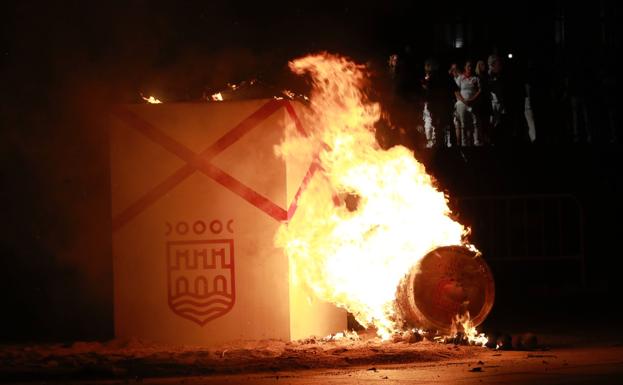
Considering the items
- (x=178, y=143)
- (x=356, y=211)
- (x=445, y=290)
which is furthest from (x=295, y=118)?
(x=445, y=290)

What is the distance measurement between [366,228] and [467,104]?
7622mm

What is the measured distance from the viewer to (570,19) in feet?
87.0

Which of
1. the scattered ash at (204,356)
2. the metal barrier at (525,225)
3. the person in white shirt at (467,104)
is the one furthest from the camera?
the person in white shirt at (467,104)

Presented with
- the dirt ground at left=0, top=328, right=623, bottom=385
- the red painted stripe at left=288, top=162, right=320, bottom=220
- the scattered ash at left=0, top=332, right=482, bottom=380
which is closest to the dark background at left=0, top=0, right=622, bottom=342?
the scattered ash at left=0, top=332, right=482, bottom=380

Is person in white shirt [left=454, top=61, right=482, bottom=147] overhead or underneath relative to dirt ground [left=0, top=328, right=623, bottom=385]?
overhead

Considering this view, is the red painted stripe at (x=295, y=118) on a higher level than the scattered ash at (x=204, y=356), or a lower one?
higher

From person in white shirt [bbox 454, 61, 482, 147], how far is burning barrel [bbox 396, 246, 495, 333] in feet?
24.8

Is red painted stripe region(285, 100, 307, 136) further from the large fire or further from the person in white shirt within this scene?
the person in white shirt

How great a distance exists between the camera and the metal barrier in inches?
622

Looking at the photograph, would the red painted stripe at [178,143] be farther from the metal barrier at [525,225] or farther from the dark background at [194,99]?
the metal barrier at [525,225]

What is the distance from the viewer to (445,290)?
1030 cm

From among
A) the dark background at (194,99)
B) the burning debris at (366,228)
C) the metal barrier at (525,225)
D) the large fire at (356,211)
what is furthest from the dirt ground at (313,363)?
the metal barrier at (525,225)

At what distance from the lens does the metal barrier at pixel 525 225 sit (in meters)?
15.8

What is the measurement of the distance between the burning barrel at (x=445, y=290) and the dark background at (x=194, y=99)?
1656 mm
